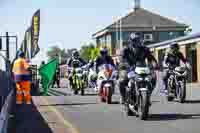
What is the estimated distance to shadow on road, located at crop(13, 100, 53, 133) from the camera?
10.6 meters

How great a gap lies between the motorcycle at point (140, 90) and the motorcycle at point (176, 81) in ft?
13.9

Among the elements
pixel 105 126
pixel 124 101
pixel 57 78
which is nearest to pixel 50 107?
pixel 124 101

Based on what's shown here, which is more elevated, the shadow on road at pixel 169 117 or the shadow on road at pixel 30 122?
the shadow on road at pixel 169 117

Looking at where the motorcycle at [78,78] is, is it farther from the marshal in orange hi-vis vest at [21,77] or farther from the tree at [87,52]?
the tree at [87,52]

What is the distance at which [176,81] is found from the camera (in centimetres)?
1641

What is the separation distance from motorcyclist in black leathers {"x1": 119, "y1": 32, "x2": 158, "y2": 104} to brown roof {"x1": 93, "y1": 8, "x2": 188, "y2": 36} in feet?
243

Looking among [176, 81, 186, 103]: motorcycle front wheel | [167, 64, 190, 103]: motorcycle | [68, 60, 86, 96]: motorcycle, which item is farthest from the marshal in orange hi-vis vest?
[68, 60, 86, 96]: motorcycle

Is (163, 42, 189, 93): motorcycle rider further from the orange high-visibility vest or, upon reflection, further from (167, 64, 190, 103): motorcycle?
the orange high-visibility vest

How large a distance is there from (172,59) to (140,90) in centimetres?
548

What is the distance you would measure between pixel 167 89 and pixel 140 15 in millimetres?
76577

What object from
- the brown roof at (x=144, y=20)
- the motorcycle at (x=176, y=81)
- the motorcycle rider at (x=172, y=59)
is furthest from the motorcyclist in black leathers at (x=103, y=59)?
the brown roof at (x=144, y=20)

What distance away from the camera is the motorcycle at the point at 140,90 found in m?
11.3

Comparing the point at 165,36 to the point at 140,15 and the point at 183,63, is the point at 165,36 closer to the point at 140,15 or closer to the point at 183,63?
the point at 140,15

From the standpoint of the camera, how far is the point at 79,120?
12.0m
